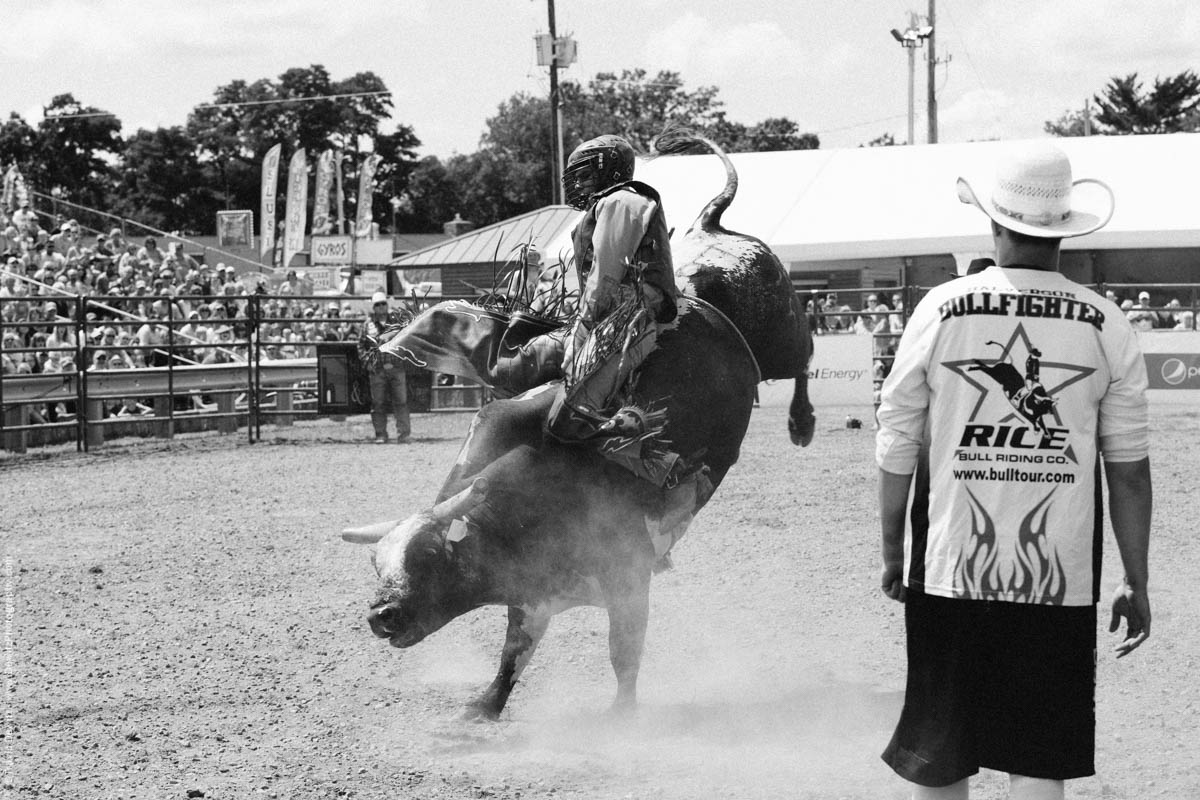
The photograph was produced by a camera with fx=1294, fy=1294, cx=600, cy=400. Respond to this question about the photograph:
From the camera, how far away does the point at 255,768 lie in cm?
407

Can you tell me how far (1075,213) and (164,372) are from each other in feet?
43.9

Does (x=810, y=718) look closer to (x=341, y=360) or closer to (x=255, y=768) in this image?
(x=255, y=768)

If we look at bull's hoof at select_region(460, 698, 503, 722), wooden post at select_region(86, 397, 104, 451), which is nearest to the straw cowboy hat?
bull's hoof at select_region(460, 698, 503, 722)

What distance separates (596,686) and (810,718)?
897 mm

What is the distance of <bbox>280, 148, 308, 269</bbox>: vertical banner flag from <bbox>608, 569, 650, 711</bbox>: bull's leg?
34.9 m

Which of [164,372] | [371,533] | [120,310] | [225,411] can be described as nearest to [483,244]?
[120,310]

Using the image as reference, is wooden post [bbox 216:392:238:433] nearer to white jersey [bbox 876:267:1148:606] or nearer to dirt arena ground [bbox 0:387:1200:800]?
dirt arena ground [bbox 0:387:1200:800]

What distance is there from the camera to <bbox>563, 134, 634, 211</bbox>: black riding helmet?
4621mm

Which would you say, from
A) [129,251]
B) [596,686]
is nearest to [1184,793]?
[596,686]

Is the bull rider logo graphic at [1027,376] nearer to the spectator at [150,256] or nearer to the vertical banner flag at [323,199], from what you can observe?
the spectator at [150,256]

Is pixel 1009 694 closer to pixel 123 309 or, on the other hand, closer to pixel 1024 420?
pixel 1024 420

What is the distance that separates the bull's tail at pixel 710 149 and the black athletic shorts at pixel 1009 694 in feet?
8.75

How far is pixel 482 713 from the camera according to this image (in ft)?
15.1

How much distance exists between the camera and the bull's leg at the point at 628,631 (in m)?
4.62
